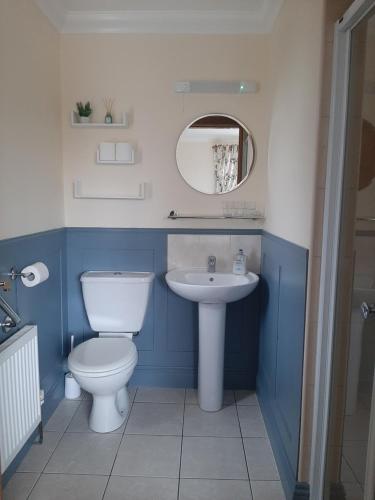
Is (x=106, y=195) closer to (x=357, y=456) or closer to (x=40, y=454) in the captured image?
(x=40, y=454)

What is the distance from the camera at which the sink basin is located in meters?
2.06

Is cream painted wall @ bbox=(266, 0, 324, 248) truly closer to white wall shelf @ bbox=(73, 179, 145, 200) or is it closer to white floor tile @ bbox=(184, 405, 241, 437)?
white wall shelf @ bbox=(73, 179, 145, 200)

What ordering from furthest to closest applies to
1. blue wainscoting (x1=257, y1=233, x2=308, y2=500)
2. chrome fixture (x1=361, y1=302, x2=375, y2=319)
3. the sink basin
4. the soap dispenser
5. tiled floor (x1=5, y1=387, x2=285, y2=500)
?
the soap dispenser, the sink basin, tiled floor (x1=5, y1=387, x2=285, y2=500), blue wainscoting (x1=257, y1=233, x2=308, y2=500), chrome fixture (x1=361, y1=302, x2=375, y2=319)

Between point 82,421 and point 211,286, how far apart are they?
3.68 ft

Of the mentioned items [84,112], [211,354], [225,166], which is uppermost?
[84,112]

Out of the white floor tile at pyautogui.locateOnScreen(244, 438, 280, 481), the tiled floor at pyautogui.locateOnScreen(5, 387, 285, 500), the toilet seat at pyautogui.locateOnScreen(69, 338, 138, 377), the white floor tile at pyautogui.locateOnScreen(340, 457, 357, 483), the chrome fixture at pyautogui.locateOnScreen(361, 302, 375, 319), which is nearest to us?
the chrome fixture at pyautogui.locateOnScreen(361, 302, 375, 319)

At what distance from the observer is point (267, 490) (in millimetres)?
1719

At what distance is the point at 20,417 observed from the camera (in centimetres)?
173

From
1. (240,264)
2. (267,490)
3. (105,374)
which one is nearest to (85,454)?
(105,374)

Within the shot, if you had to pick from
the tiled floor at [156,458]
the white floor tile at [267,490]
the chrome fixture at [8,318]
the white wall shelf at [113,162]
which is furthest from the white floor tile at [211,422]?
the white wall shelf at [113,162]

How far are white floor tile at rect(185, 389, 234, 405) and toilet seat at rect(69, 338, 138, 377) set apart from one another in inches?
23.1

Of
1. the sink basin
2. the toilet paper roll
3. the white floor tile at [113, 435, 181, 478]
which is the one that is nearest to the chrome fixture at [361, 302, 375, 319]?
the sink basin

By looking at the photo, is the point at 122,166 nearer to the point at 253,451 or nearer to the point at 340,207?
the point at 340,207

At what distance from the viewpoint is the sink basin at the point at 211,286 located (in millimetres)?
2062
